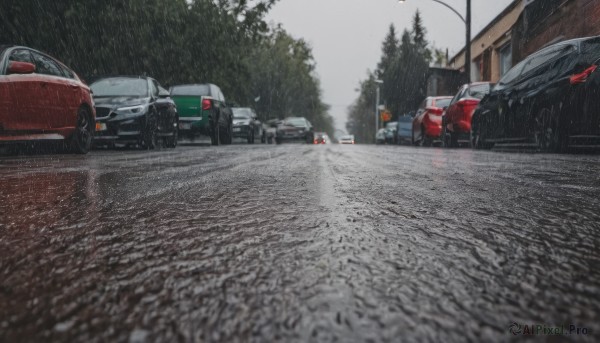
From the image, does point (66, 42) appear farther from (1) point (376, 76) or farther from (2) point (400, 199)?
(1) point (376, 76)

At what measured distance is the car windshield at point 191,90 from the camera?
13953 mm

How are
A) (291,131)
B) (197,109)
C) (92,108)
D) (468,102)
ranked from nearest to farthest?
(92,108)
(468,102)
(197,109)
(291,131)

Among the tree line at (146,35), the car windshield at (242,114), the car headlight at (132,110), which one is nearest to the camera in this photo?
the car headlight at (132,110)

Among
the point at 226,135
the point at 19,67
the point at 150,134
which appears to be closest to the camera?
the point at 19,67

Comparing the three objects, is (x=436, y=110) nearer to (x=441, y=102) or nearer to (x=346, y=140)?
(x=441, y=102)

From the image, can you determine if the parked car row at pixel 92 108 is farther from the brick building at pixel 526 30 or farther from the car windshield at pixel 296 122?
the brick building at pixel 526 30

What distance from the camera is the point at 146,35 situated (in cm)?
1571

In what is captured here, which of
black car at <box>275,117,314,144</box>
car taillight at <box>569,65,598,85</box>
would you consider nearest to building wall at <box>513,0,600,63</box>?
car taillight at <box>569,65,598,85</box>

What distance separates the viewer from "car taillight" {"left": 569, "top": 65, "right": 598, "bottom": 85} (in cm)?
650

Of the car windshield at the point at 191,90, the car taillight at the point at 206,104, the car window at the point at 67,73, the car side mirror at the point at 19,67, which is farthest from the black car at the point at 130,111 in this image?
the car side mirror at the point at 19,67

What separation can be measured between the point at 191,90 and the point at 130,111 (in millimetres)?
4634

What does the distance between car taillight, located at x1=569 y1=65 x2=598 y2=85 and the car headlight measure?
716 cm

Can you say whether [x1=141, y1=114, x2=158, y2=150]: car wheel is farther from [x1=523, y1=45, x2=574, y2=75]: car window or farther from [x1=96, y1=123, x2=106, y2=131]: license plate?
[x1=523, y1=45, x2=574, y2=75]: car window

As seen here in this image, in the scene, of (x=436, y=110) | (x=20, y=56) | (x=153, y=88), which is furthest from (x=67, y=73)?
(x=436, y=110)
